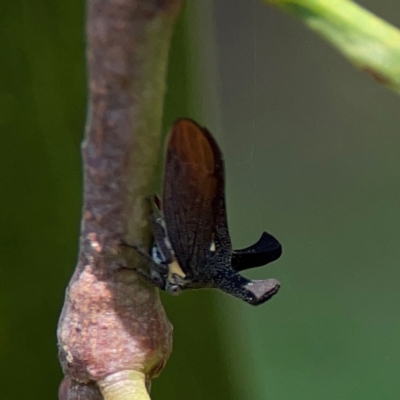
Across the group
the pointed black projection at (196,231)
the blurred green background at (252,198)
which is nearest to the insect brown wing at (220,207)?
the pointed black projection at (196,231)

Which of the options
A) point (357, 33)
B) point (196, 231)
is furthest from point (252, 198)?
point (357, 33)

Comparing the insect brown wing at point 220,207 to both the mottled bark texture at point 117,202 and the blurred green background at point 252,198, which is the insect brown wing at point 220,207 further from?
the blurred green background at point 252,198

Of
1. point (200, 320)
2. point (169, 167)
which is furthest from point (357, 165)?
point (169, 167)

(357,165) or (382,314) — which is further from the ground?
(357,165)

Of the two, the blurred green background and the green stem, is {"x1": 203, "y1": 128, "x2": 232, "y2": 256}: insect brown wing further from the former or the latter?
the blurred green background

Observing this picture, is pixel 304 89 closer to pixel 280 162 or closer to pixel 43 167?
pixel 280 162

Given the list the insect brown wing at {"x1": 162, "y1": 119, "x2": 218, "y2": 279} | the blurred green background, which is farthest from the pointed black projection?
the blurred green background
